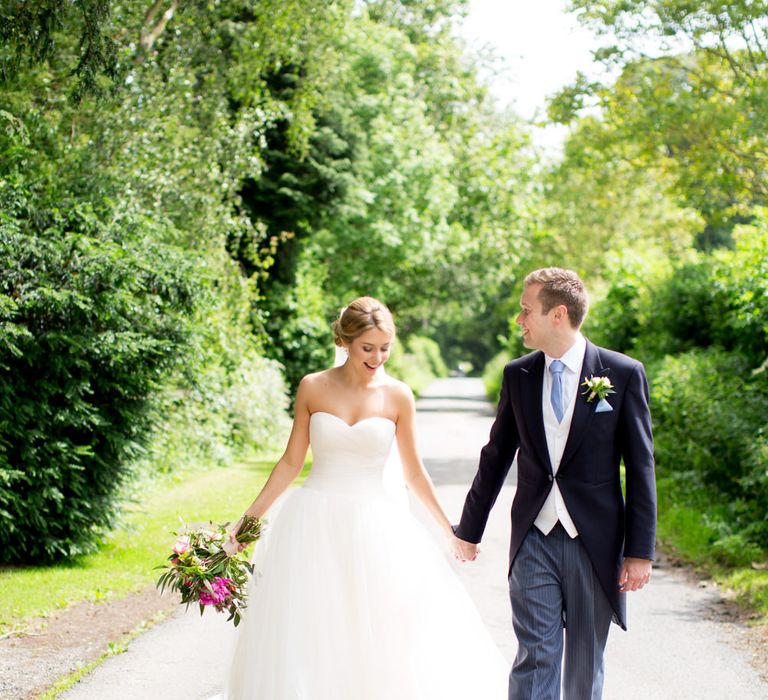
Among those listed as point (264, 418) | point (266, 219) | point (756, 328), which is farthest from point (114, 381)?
point (266, 219)

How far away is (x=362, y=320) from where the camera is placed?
5191mm

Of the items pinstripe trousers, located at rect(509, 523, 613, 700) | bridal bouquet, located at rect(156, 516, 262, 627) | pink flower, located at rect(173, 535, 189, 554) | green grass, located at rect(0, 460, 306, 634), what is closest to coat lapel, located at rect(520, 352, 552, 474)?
pinstripe trousers, located at rect(509, 523, 613, 700)

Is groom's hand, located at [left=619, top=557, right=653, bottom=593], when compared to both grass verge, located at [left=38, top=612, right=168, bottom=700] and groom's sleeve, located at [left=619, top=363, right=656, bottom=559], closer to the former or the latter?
groom's sleeve, located at [left=619, top=363, right=656, bottom=559]

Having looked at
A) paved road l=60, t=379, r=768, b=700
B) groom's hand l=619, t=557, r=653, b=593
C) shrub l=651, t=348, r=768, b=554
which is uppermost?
groom's hand l=619, t=557, r=653, b=593

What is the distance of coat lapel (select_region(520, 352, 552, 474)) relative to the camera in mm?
4484

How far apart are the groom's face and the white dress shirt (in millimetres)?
123

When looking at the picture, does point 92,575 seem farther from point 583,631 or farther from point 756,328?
point 756,328

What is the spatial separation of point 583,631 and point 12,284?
6514 mm

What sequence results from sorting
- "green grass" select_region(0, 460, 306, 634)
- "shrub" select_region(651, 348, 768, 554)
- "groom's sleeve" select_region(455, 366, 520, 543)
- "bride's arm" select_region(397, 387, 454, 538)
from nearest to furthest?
"groom's sleeve" select_region(455, 366, 520, 543), "bride's arm" select_region(397, 387, 454, 538), "green grass" select_region(0, 460, 306, 634), "shrub" select_region(651, 348, 768, 554)

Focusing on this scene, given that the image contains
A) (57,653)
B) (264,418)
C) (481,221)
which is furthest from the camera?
(481,221)

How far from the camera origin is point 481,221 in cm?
3681

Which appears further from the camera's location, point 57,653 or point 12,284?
point 12,284

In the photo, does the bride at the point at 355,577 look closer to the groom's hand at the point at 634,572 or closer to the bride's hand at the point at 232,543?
the bride's hand at the point at 232,543

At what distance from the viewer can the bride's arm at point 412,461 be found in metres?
5.39
